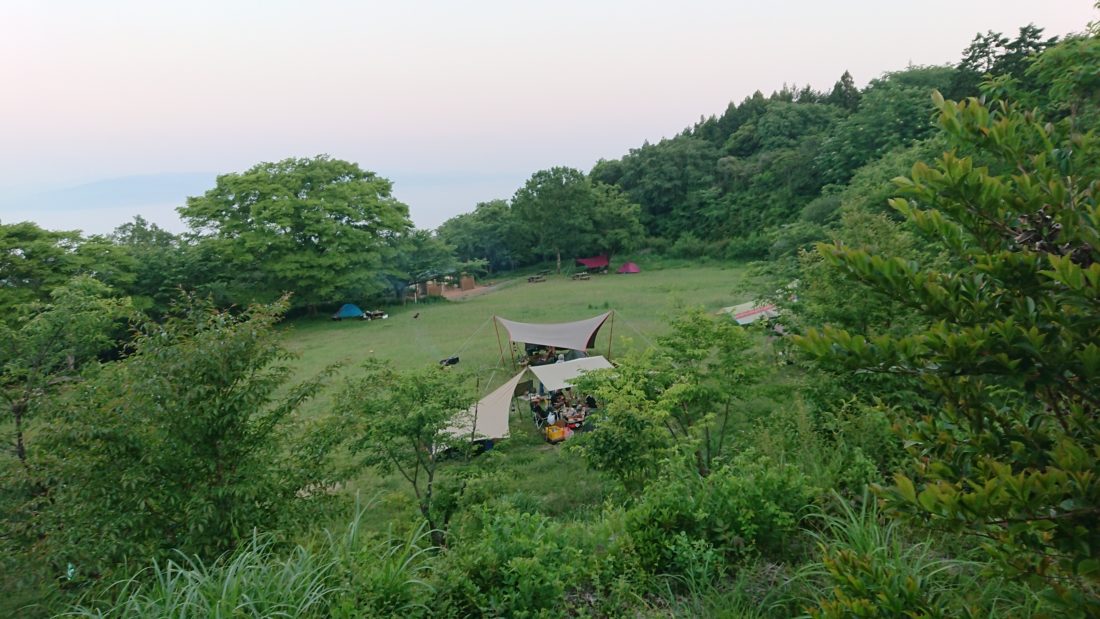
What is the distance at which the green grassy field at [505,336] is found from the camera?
25.7 ft

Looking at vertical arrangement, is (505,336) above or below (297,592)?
below

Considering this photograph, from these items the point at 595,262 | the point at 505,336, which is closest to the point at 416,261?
the point at 595,262

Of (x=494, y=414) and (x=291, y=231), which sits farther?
(x=291, y=231)

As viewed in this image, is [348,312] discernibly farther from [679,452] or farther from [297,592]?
[297,592]

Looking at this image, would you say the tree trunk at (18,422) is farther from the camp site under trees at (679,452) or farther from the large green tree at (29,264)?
the large green tree at (29,264)

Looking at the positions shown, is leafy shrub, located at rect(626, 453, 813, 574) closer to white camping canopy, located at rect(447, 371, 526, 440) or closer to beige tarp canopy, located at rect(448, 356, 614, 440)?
beige tarp canopy, located at rect(448, 356, 614, 440)

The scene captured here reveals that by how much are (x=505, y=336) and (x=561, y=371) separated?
7.65 meters

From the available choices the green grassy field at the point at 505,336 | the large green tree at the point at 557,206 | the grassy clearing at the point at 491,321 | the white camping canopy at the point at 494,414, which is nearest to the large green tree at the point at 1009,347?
the green grassy field at the point at 505,336

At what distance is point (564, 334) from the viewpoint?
555 inches

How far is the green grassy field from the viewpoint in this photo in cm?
783

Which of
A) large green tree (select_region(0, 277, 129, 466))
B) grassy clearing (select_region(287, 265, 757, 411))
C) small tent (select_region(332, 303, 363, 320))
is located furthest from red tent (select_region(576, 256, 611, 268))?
large green tree (select_region(0, 277, 129, 466))

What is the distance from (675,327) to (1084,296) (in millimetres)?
6452

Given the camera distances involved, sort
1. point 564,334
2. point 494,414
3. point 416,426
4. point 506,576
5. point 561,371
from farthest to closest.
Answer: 1. point 564,334
2. point 561,371
3. point 494,414
4. point 416,426
5. point 506,576

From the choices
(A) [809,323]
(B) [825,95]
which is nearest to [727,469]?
(A) [809,323]
